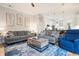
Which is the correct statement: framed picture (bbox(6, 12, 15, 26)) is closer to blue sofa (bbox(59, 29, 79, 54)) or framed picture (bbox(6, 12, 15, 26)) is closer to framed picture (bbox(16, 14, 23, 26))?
framed picture (bbox(16, 14, 23, 26))

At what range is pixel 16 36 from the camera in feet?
8.96

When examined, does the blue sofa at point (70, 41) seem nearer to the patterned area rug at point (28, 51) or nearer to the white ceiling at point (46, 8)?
the patterned area rug at point (28, 51)

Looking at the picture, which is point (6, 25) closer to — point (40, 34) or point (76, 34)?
point (40, 34)

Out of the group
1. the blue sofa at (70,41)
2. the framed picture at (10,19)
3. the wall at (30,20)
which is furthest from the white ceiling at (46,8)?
the blue sofa at (70,41)

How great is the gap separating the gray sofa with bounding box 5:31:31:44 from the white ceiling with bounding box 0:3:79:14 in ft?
1.63

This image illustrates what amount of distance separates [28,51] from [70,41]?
38.1 inches

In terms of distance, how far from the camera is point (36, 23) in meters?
2.78

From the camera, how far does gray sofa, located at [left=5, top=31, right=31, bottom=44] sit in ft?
8.87

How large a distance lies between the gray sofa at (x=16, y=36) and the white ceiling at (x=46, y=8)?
497 millimetres

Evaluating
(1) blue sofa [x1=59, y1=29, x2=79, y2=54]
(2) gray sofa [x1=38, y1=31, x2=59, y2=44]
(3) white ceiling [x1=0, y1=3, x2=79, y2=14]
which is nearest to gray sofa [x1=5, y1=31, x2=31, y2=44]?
(2) gray sofa [x1=38, y1=31, x2=59, y2=44]

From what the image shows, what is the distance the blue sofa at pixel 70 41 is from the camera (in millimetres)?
2623

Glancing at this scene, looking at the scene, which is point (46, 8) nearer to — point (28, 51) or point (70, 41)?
point (70, 41)

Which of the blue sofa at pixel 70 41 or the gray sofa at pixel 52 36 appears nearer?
the blue sofa at pixel 70 41

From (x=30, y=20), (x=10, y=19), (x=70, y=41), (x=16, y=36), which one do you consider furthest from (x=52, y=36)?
(x=10, y=19)
